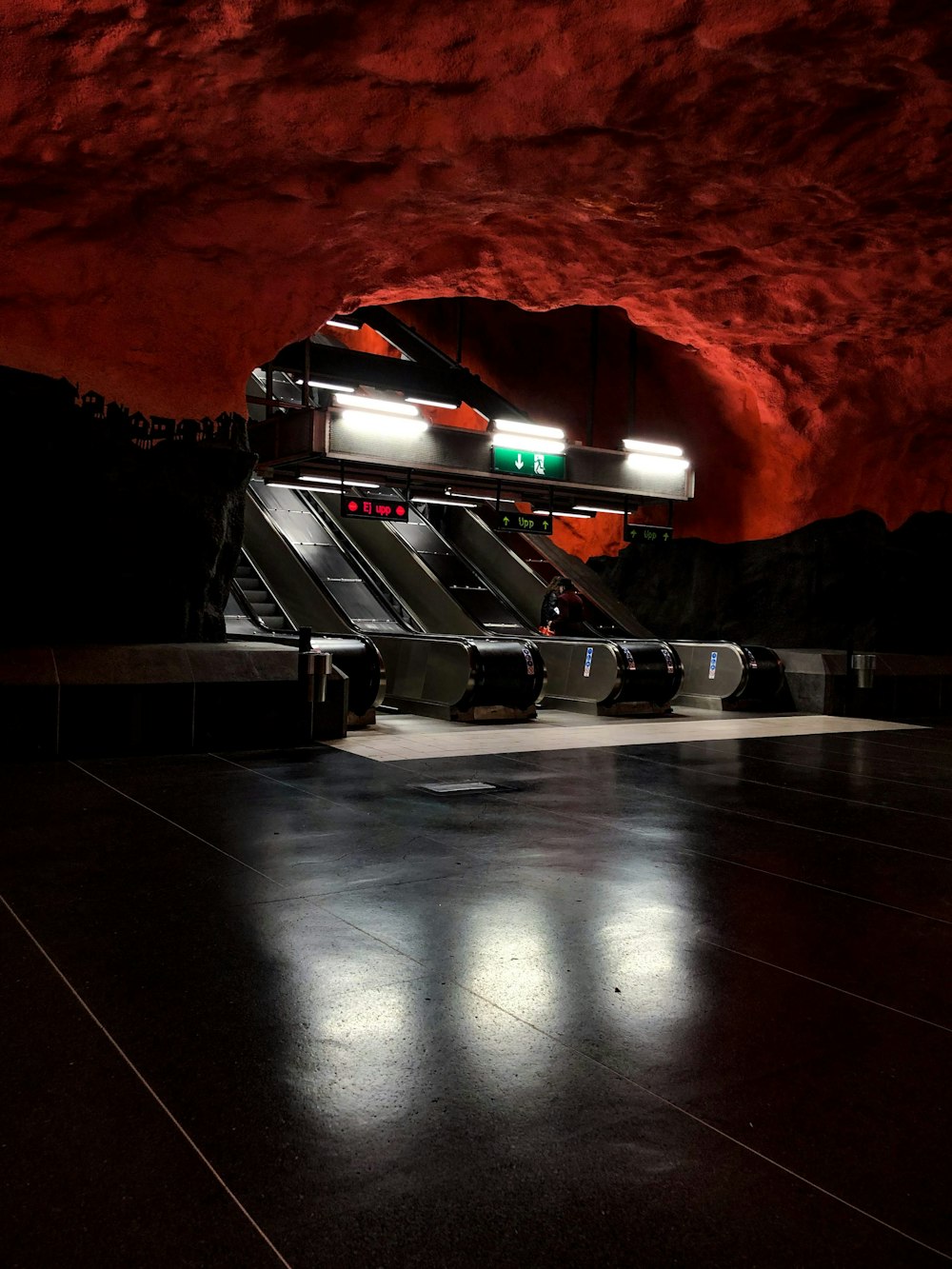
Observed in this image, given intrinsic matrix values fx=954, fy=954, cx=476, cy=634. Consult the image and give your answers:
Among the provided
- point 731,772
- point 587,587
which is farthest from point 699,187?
point 587,587

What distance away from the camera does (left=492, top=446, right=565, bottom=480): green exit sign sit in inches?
527

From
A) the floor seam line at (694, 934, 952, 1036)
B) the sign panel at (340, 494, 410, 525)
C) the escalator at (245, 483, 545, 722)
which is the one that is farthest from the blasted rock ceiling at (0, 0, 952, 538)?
the floor seam line at (694, 934, 952, 1036)

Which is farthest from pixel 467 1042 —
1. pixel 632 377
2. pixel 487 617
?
pixel 487 617

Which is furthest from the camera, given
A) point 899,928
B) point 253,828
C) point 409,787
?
point 409,787

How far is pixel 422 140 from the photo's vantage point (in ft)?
22.6

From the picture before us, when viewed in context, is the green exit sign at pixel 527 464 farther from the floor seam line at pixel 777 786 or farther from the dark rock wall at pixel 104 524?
the floor seam line at pixel 777 786

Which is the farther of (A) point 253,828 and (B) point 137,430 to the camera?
(B) point 137,430

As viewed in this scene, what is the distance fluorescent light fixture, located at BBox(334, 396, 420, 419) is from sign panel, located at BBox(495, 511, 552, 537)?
2275mm

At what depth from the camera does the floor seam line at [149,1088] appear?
6.30 ft

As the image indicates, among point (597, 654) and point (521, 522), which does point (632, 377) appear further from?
point (597, 654)

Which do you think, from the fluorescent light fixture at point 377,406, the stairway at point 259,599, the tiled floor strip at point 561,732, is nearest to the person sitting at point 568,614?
the tiled floor strip at point 561,732

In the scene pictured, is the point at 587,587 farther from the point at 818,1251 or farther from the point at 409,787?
the point at 818,1251

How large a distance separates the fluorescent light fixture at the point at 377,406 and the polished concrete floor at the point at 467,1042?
7670 millimetres

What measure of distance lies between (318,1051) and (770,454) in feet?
44.2
